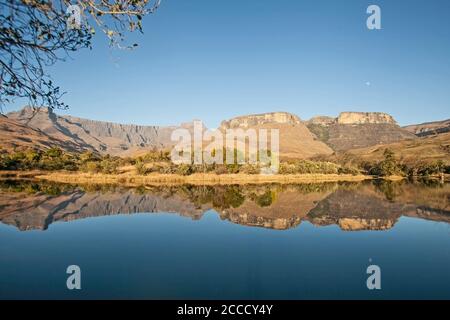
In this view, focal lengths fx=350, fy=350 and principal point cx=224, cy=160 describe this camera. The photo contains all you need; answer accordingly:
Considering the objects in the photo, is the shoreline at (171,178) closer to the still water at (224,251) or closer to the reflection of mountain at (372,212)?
the reflection of mountain at (372,212)

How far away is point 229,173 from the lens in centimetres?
6850

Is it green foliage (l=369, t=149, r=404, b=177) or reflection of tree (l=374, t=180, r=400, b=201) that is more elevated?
green foliage (l=369, t=149, r=404, b=177)

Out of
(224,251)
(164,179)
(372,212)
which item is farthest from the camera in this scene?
(164,179)

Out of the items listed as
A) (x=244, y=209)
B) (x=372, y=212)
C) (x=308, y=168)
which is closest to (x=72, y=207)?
(x=244, y=209)

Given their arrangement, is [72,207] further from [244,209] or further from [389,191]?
[389,191]

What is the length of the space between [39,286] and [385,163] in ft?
293

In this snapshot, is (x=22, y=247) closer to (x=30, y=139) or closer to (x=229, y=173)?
(x=229, y=173)

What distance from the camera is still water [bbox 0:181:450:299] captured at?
1004 centimetres

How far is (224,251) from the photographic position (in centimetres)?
1501

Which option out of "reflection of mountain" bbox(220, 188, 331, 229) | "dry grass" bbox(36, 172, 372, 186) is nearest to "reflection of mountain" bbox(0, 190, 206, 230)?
"reflection of mountain" bbox(220, 188, 331, 229)

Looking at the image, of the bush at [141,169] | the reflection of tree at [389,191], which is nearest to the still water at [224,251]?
the reflection of tree at [389,191]

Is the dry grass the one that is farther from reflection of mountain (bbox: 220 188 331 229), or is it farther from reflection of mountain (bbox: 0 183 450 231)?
reflection of mountain (bbox: 220 188 331 229)

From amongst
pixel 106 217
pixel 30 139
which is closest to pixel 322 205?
pixel 106 217

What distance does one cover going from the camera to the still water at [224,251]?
10039 millimetres
